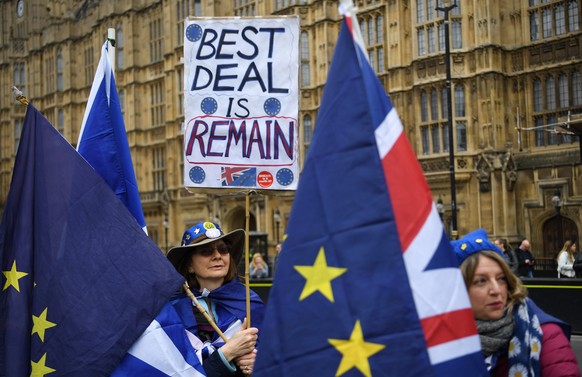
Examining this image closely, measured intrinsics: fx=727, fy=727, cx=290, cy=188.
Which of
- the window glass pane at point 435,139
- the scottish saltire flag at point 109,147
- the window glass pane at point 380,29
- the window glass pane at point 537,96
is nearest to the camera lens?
the scottish saltire flag at point 109,147

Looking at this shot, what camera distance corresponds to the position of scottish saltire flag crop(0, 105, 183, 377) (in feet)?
10.4

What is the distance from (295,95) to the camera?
12.6 ft

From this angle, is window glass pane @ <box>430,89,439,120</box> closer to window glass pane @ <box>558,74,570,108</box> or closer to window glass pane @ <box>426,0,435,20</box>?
window glass pane @ <box>426,0,435,20</box>

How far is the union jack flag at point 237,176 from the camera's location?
3.86 meters

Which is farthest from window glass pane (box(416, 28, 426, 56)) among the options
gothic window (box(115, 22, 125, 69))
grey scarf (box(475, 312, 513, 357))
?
grey scarf (box(475, 312, 513, 357))

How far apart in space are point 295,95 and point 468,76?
18.2 meters

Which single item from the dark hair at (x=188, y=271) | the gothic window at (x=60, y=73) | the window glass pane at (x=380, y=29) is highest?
the gothic window at (x=60, y=73)

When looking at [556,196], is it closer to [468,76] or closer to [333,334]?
[468,76]

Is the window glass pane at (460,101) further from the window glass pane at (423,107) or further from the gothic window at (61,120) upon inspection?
the gothic window at (61,120)

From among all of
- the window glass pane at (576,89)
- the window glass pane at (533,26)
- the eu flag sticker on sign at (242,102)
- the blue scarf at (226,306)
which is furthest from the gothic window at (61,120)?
the blue scarf at (226,306)

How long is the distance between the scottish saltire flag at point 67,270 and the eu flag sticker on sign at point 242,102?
661 mm

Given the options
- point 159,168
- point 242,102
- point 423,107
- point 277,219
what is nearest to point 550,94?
point 423,107

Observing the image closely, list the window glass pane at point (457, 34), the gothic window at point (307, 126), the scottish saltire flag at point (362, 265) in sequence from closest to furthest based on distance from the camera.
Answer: the scottish saltire flag at point (362, 265), the window glass pane at point (457, 34), the gothic window at point (307, 126)

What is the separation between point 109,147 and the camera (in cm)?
424
